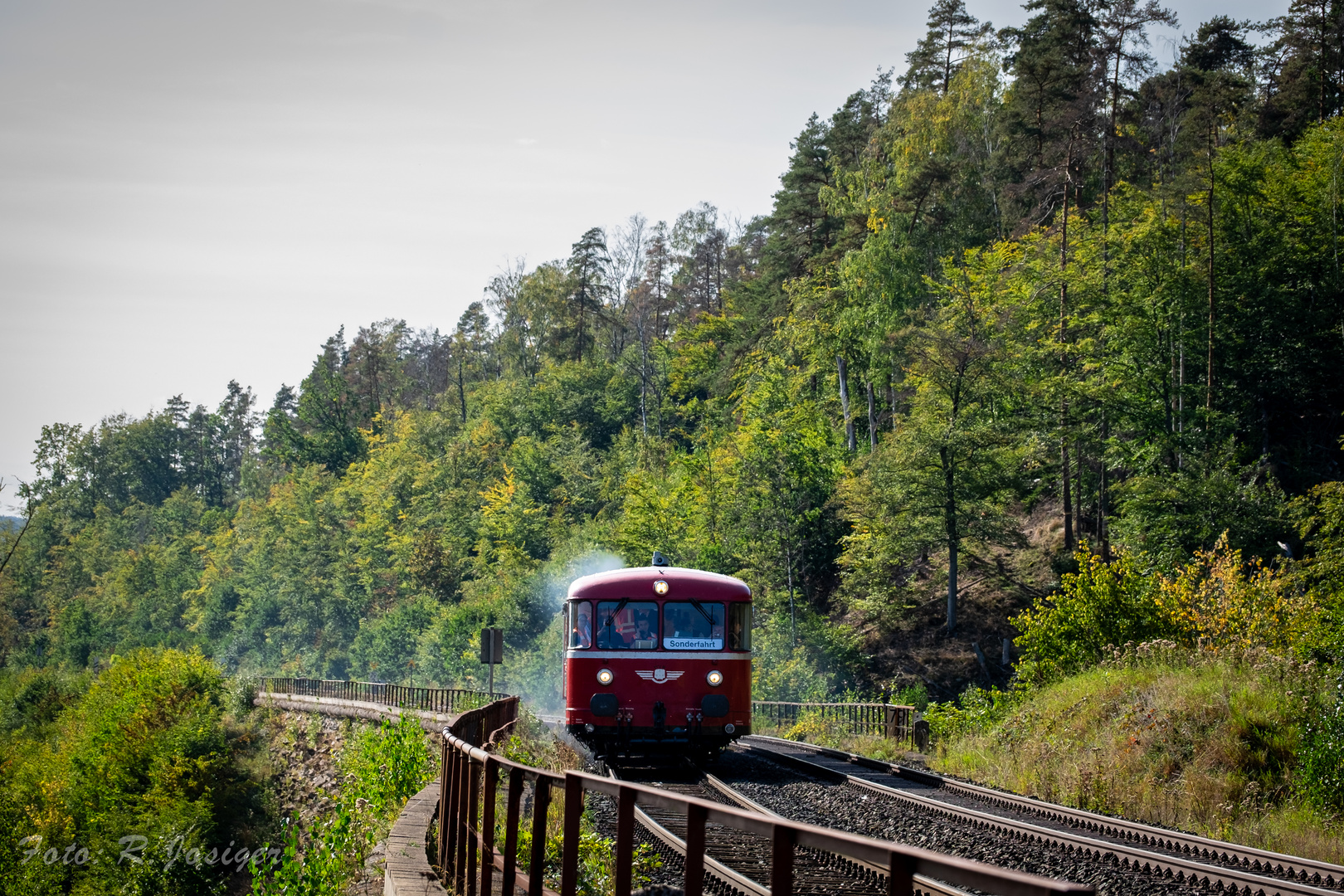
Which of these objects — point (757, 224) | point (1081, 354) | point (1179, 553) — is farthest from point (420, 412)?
point (1179, 553)

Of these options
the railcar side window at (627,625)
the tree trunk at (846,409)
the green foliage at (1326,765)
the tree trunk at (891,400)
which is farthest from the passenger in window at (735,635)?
the tree trunk at (846,409)

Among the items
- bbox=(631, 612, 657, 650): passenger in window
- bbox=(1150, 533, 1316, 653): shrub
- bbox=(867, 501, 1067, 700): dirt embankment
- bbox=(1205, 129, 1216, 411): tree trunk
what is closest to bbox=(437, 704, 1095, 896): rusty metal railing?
bbox=(631, 612, 657, 650): passenger in window

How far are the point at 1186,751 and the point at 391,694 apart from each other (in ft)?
94.2

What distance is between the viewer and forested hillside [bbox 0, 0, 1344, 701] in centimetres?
3362

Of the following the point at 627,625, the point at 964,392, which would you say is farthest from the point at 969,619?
the point at 627,625

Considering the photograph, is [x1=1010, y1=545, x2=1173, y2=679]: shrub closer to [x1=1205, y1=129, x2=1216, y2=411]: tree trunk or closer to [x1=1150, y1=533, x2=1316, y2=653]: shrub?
[x1=1150, y1=533, x2=1316, y2=653]: shrub

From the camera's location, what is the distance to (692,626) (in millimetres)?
14422

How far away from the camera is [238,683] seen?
142ft

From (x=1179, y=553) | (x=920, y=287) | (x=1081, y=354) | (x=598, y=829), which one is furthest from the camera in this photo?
(x=920, y=287)

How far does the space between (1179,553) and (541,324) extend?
65.1 meters

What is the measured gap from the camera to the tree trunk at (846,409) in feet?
151

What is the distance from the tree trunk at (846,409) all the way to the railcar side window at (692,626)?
3196 cm

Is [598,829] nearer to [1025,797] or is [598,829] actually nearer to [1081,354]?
[1025,797]

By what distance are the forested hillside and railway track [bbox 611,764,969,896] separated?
31.5 ft
